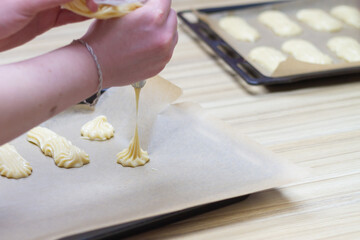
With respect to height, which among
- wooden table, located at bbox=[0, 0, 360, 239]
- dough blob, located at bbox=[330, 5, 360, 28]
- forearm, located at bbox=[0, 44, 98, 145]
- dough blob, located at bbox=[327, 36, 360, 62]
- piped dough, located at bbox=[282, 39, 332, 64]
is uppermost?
forearm, located at bbox=[0, 44, 98, 145]

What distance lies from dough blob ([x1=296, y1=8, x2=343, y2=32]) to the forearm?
1.15 metres

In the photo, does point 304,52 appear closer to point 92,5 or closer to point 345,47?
point 345,47

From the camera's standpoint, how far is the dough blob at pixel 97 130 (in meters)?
1.09

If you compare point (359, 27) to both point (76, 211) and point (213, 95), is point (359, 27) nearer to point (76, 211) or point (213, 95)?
point (213, 95)

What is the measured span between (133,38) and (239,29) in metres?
0.96

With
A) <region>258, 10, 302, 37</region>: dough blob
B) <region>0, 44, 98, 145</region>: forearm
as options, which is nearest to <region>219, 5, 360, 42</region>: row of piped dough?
<region>258, 10, 302, 37</region>: dough blob

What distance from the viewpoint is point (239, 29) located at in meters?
1.70

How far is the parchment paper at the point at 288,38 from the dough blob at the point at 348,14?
A: 0.08 feet

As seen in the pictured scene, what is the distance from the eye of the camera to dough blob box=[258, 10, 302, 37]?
1723mm

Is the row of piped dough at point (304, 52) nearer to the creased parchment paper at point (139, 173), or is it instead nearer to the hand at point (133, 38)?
the creased parchment paper at point (139, 173)

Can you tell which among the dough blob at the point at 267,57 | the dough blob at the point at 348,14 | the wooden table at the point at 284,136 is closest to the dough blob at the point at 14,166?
the wooden table at the point at 284,136

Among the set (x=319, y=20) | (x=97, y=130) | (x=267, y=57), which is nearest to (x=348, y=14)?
(x=319, y=20)

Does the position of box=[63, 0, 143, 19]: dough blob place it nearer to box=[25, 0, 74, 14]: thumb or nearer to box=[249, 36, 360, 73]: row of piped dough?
box=[25, 0, 74, 14]: thumb

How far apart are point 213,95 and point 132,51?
57 cm
